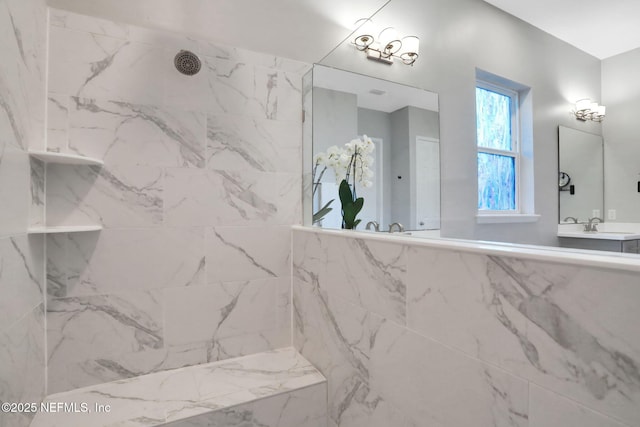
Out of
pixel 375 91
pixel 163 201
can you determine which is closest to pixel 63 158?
pixel 163 201

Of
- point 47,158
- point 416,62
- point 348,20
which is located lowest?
point 47,158

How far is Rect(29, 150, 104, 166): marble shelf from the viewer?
0.99 m

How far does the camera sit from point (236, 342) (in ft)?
4.75

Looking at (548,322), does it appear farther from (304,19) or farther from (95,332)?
(304,19)

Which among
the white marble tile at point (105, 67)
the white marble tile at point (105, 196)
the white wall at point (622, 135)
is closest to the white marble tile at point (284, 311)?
the white marble tile at point (105, 196)

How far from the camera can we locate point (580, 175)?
41.3 inches

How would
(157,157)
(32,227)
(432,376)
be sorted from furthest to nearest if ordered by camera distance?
(157,157) < (32,227) < (432,376)

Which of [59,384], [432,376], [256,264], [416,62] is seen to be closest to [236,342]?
[256,264]

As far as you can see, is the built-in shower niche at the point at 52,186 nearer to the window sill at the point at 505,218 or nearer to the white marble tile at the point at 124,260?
the white marble tile at the point at 124,260

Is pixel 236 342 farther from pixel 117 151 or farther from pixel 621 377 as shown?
pixel 621 377

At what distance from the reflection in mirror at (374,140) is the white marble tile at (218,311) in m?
0.49

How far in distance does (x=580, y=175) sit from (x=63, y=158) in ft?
6.20

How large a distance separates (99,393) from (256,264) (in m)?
0.79

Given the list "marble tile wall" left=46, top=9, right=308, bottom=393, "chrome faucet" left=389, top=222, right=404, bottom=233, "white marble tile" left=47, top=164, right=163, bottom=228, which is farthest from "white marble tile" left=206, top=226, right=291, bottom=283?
"chrome faucet" left=389, top=222, right=404, bottom=233
